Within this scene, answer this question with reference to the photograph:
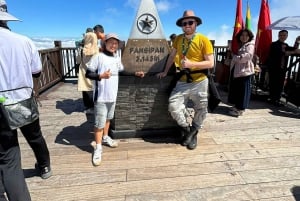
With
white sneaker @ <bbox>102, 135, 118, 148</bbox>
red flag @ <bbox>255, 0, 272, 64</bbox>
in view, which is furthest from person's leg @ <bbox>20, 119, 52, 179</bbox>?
red flag @ <bbox>255, 0, 272, 64</bbox>

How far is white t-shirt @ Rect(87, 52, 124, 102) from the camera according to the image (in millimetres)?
2943

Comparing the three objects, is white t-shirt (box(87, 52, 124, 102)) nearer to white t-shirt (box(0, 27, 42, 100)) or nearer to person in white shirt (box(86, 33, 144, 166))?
person in white shirt (box(86, 33, 144, 166))

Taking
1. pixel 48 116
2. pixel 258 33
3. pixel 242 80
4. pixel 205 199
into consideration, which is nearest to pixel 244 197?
A: pixel 205 199

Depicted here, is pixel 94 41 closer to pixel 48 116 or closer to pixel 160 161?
pixel 48 116

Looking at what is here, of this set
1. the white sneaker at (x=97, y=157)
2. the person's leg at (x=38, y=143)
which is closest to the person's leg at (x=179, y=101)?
the white sneaker at (x=97, y=157)

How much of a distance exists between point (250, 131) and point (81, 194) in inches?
105

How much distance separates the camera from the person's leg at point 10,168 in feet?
6.36

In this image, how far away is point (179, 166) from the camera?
296cm

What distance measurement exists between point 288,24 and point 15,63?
485cm

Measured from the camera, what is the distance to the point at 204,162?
3051 mm

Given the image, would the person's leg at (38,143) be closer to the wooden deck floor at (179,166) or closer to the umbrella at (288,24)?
the wooden deck floor at (179,166)

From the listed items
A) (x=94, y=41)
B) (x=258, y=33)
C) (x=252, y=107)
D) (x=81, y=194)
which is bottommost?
(x=81, y=194)

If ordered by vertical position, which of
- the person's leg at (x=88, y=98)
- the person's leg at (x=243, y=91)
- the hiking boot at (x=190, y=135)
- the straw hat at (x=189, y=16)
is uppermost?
the straw hat at (x=189, y=16)

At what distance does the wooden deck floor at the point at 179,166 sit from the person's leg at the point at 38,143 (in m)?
0.13
